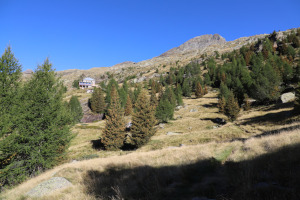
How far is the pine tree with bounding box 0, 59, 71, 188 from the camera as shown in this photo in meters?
12.6

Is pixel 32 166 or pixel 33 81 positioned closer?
pixel 32 166

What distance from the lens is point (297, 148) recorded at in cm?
583

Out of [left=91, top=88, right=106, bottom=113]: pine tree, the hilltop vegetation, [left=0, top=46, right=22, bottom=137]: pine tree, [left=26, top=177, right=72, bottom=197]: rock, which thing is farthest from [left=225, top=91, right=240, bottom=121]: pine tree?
[left=91, top=88, right=106, bottom=113]: pine tree

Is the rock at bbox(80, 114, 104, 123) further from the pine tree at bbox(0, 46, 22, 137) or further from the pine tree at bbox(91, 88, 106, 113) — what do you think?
the pine tree at bbox(0, 46, 22, 137)

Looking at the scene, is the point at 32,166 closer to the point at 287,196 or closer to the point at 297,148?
the point at 287,196

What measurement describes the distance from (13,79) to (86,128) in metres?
44.9

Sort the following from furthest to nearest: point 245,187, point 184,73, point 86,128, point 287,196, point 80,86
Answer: point 80,86 < point 184,73 < point 86,128 < point 245,187 < point 287,196

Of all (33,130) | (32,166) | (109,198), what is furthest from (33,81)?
(109,198)

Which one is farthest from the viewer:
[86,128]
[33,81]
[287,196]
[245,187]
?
[86,128]

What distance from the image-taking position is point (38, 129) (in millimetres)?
14445

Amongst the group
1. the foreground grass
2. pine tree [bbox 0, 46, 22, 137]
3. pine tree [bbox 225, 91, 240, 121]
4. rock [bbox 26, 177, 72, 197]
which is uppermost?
pine tree [bbox 0, 46, 22, 137]

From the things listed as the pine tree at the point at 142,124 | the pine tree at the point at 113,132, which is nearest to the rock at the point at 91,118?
the pine tree at the point at 113,132

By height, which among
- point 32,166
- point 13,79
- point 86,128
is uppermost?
point 13,79

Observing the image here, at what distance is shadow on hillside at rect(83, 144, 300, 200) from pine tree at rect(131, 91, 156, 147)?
21976 millimetres
